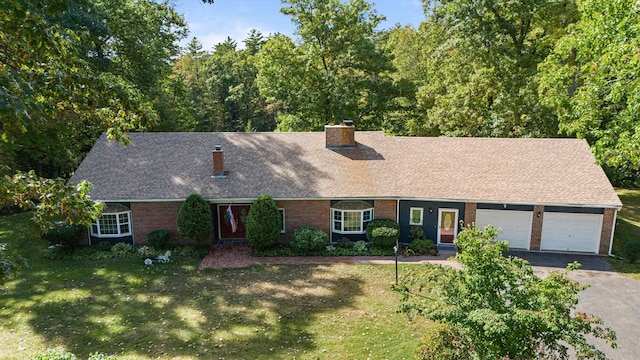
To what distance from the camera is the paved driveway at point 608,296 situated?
1224 cm

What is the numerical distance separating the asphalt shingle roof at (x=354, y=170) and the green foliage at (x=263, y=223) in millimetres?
852

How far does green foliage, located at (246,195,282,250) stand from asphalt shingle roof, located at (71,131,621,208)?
85 cm

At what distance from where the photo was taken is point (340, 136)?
73.9ft

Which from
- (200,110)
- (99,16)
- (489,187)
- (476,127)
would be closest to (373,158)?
(489,187)

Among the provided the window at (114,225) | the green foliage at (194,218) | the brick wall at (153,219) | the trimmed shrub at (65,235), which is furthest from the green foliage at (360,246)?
the trimmed shrub at (65,235)

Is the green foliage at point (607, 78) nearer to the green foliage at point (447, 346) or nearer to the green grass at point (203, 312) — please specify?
the green grass at point (203, 312)

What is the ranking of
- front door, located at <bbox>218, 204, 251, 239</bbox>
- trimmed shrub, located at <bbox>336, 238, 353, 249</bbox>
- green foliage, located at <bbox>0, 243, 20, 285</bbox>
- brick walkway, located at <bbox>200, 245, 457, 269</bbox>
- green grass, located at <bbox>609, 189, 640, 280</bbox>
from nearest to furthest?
green foliage, located at <bbox>0, 243, 20, 285</bbox>
green grass, located at <bbox>609, 189, 640, 280</bbox>
brick walkway, located at <bbox>200, 245, 457, 269</bbox>
trimmed shrub, located at <bbox>336, 238, 353, 249</bbox>
front door, located at <bbox>218, 204, 251, 239</bbox>

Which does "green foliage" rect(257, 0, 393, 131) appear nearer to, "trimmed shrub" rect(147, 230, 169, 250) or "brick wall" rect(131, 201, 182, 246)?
"brick wall" rect(131, 201, 182, 246)

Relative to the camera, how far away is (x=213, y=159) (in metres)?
20.7

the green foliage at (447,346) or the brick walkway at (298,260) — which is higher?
the green foliage at (447,346)

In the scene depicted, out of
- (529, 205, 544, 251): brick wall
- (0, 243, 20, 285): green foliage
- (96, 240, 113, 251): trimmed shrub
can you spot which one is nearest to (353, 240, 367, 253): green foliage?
(529, 205, 544, 251): brick wall

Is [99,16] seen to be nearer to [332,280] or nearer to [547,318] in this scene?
[332,280]

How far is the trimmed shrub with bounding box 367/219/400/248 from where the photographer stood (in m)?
18.8

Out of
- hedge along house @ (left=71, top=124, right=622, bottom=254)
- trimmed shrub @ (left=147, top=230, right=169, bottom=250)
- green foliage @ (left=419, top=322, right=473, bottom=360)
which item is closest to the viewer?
green foliage @ (left=419, top=322, right=473, bottom=360)
